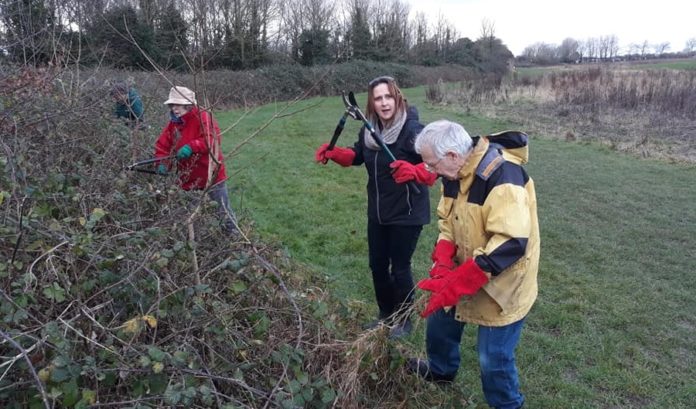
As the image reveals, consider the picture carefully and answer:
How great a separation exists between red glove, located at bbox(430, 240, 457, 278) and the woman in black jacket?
1.97 ft

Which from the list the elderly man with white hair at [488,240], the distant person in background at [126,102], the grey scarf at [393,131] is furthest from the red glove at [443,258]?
the distant person in background at [126,102]

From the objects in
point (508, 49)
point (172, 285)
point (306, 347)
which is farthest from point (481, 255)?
point (508, 49)

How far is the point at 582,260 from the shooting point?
5160 mm

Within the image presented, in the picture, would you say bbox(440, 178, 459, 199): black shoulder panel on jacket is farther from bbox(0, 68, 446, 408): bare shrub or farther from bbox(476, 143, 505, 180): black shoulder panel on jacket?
bbox(0, 68, 446, 408): bare shrub

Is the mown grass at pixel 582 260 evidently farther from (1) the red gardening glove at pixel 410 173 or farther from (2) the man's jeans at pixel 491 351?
(1) the red gardening glove at pixel 410 173

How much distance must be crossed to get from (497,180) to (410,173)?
90cm

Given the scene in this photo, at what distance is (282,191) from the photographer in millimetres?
7816

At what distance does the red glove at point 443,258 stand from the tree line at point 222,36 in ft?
3.66

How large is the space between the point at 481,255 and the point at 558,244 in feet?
12.9

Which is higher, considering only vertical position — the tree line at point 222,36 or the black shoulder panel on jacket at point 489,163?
the tree line at point 222,36

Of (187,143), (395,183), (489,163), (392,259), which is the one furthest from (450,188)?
(187,143)

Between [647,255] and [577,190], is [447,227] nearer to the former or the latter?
[647,255]

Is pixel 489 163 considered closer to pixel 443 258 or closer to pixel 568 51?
pixel 443 258

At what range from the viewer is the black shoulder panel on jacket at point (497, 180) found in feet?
7.05
